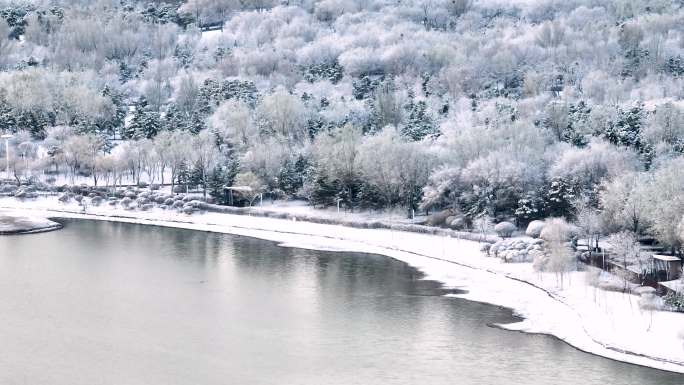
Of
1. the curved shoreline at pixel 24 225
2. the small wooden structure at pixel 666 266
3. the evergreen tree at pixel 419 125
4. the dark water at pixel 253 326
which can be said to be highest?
the evergreen tree at pixel 419 125

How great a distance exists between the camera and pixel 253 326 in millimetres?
44906

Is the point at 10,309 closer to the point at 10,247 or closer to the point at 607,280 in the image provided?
the point at 10,247

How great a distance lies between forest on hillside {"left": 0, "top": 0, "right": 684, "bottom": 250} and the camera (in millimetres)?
66875

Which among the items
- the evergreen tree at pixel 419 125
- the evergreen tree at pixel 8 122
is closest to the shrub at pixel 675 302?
the evergreen tree at pixel 419 125

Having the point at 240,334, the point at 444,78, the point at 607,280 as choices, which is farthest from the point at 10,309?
the point at 444,78

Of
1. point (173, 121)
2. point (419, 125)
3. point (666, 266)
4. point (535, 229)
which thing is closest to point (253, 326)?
point (535, 229)

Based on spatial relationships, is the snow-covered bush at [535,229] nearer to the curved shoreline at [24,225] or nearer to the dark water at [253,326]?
the dark water at [253,326]

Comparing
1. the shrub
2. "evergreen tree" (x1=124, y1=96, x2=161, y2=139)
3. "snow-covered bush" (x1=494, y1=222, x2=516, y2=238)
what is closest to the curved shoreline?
"evergreen tree" (x1=124, y1=96, x2=161, y2=139)

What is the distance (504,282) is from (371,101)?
4643cm

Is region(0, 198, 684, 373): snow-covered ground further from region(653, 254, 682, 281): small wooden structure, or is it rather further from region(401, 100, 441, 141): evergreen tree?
region(401, 100, 441, 141): evergreen tree

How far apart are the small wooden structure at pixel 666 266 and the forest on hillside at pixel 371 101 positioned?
904 millimetres

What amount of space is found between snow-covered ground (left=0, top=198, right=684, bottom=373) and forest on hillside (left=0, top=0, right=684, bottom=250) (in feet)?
15.1

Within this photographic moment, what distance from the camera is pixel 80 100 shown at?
9962 cm

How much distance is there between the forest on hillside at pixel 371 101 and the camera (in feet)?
219
